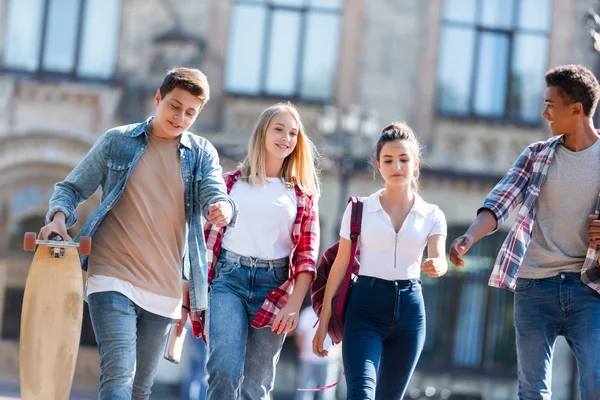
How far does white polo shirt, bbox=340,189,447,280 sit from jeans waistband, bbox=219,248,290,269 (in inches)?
Answer: 15.6

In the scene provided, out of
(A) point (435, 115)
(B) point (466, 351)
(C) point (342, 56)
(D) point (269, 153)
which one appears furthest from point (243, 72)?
(D) point (269, 153)

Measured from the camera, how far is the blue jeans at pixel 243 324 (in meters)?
5.56

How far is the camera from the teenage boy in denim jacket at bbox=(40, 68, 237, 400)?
5.35 m

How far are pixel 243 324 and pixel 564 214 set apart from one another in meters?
1.80

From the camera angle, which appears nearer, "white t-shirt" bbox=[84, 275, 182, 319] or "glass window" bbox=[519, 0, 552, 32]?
"white t-shirt" bbox=[84, 275, 182, 319]

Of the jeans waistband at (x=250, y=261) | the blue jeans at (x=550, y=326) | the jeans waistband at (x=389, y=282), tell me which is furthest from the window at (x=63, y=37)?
the blue jeans at (x=550, y=326)

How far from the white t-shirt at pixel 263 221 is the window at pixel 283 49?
11.9m

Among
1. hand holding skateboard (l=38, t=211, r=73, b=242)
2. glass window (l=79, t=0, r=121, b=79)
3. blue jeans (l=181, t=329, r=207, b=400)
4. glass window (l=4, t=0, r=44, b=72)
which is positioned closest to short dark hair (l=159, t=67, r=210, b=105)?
hand holding skateboard (l=38, t=211, r=73, b=242)

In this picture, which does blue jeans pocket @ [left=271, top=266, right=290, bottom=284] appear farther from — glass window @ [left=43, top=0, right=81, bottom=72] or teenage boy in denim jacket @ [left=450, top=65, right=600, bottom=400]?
glass window @ [left=43, top=0, right=81, bottom=72]

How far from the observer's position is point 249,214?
5.93 meters

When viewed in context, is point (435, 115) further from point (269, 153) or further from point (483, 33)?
point (269, 153)

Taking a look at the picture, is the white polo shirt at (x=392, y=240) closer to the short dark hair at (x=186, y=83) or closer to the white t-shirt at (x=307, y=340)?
the short dark hair at (x=186, y=83)

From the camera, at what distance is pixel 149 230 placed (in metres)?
5.45

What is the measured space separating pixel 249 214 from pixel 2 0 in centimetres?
1258
